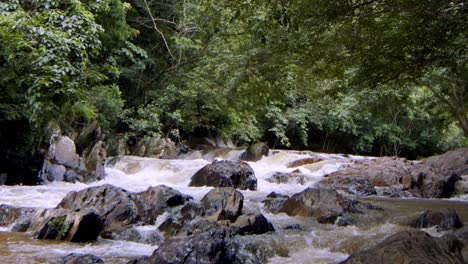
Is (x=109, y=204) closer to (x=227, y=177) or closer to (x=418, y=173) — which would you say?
(x=227, y=177)

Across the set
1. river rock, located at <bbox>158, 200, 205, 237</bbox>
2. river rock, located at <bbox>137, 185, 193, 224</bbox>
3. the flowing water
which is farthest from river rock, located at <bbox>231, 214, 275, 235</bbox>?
river rock, located at <bbox>137, 185, 193, 224</bbox>

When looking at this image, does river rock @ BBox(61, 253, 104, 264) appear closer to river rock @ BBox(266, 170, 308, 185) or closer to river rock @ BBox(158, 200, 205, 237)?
river rock @ BBox(158, 200, 205, 237)

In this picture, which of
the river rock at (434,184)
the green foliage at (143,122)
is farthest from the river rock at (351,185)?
the green foliage at (143,122)

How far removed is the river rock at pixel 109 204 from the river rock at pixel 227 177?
3765mm

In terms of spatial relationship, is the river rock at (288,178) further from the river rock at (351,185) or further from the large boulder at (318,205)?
the large boulder at (318,205)

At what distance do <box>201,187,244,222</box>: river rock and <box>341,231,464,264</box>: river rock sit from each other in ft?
9.80

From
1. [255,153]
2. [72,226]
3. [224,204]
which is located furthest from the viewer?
[255,153]

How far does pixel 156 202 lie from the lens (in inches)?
290

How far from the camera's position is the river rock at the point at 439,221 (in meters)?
6.45

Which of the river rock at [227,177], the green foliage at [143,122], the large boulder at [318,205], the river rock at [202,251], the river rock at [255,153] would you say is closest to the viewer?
the river rock at [202,251]

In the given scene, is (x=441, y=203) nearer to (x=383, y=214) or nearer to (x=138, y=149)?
(x=383, y=214)

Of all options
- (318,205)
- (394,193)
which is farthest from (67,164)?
(394,193)

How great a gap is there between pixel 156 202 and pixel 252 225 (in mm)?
2097

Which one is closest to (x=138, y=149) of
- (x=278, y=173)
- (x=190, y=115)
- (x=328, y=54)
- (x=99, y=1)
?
(x=190, y=115)
